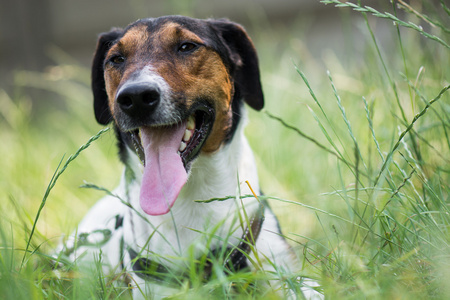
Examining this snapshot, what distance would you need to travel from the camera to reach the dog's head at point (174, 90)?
6.85 feet

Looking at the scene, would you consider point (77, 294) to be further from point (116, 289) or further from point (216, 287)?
point (216, 287)

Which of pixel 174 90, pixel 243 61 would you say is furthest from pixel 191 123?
pixel 243 61

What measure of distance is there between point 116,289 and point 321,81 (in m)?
3.39

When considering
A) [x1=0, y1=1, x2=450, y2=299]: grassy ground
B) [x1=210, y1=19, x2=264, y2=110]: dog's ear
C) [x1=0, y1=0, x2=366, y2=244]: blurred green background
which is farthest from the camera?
A: [x1=0, y1=0, x2=366, y2=244]: blurred green background

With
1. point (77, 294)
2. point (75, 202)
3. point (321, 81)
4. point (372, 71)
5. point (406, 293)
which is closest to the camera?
point (406, 293)

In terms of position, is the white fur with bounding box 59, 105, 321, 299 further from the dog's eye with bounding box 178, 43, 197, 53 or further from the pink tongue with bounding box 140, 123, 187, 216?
the dog's eye with bounding box 178, 43, 197, 53

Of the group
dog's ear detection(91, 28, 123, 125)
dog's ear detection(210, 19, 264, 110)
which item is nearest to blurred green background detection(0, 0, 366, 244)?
dog's ear detection(91, 28, 123, 125)

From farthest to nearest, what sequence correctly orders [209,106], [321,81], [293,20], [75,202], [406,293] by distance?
1. [293,20]
2. [321,81]
3. [75,202]
4. [209,106]
5. [406,293]

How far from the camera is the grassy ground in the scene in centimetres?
168

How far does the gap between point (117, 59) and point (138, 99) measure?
1.75ft

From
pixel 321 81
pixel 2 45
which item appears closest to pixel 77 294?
pixel 321 81

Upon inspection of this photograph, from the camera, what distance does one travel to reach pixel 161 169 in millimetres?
2121

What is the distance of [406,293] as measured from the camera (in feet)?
4.92

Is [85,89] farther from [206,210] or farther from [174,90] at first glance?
[174,90]
